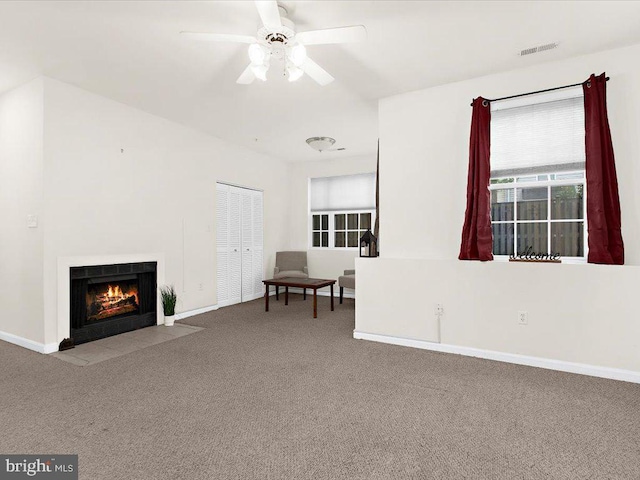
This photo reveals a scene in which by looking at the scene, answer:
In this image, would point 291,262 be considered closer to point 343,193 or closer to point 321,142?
point 343,193

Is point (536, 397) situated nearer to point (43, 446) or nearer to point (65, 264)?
point (43, 446)

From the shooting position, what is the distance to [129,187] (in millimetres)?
4277

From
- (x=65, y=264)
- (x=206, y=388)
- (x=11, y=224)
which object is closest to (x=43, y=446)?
(x=206, y=388)

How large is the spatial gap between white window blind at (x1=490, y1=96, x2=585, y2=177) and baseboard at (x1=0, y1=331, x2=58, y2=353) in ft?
16.0

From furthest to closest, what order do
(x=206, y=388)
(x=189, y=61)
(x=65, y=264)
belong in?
(x=65, y=264)
(x=189, y=61)
(x=206, y=388)

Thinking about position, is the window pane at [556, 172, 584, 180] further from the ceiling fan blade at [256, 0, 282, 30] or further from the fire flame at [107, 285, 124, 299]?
the fire flame at [107, 285, 124, 299]

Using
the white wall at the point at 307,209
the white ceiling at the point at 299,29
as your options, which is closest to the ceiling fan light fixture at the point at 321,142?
the white ceiling at the point at 299,29

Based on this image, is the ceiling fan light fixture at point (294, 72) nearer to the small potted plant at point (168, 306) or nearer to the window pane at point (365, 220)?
the small potted plant at point (168, 306)

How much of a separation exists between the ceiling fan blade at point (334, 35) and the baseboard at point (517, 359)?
2.92 metres

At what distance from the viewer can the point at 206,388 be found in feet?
8.73

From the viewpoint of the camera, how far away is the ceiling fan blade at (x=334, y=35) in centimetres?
224

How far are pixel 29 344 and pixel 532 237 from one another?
5.31 meters

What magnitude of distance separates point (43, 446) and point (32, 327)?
89.7 inches

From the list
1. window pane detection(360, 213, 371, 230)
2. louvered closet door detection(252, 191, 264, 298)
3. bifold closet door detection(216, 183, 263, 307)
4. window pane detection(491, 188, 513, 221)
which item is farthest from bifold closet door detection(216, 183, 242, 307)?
window pane detection(491, 188, 513, 221)
